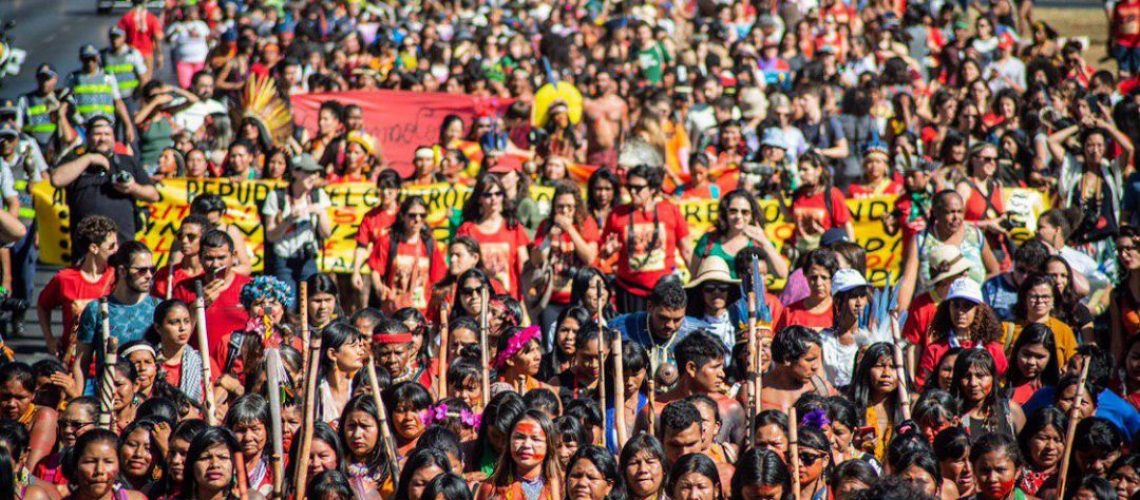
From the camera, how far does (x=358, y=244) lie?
1296 centimetres

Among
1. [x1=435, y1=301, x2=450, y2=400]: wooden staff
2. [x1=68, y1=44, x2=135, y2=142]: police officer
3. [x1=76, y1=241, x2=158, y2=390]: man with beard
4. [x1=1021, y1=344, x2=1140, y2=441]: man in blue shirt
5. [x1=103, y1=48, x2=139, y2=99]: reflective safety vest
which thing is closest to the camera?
[x1=1021, y1=344, x2=1140, y2=441]: man in blue shirt

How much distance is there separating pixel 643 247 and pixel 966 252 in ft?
6.80

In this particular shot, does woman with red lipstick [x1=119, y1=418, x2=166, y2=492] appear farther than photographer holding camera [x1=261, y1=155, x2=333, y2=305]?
No

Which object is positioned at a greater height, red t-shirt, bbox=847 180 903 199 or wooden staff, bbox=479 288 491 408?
wooden staff, bbox=479 288 491 408

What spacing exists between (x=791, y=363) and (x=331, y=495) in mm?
2777

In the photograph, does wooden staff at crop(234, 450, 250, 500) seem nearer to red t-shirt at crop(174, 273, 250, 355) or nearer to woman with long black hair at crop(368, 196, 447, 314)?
red t-shirt at crop(174, 273, 250, 355)

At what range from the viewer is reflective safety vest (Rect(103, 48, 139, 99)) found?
64.0 feet

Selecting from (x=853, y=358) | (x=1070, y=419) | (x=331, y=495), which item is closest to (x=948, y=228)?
(x=853, y=358)

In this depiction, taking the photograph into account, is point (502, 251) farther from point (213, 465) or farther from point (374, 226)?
point (213, 465)

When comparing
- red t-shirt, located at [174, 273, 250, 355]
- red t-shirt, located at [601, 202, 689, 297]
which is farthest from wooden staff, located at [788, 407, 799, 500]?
red t-shirt, located at [601, 202, 689, 297]

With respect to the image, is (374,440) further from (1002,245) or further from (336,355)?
(1002,245)

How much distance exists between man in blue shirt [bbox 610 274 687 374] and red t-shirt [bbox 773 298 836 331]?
58 cm

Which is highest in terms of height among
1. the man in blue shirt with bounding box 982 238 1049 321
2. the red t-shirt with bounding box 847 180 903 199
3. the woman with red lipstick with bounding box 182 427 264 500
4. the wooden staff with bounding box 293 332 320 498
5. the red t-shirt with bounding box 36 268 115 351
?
the wooden staff with bounding box 293 332 320 498

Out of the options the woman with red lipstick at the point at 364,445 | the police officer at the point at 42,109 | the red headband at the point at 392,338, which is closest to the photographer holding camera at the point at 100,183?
the red headband at the point at 392,338
